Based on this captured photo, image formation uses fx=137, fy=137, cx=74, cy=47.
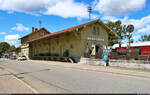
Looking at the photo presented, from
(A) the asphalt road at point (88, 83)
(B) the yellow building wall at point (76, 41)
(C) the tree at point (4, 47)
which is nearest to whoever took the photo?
(A) the asphalt road at point (88, 83)

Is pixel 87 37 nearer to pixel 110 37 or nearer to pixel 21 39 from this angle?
pixel 110 37

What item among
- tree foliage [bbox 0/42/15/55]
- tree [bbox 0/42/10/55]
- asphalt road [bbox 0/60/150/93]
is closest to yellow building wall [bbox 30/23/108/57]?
asphalt road [bbox 0/60/150/93]

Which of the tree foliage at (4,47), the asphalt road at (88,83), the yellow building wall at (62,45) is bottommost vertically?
the asphalt road at (88,83)

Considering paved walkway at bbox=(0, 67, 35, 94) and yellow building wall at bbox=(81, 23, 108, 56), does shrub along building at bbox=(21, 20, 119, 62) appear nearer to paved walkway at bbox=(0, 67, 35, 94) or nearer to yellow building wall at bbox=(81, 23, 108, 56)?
yellow building wall at bbox=(81, 23, 108, 56)

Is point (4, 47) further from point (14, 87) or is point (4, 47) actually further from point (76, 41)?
point (14, 87)

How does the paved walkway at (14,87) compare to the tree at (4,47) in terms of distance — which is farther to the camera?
the tree at (4,47)

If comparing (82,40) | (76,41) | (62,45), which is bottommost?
(62,45)

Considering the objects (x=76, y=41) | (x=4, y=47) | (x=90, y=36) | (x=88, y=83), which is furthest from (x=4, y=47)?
(x=88, y=83)

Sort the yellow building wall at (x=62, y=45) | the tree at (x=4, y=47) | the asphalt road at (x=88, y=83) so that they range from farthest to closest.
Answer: the tree at (x=4, y=47), the yellow building wall at (x=62, y=45), the asphalt road at (x=88, y=83)

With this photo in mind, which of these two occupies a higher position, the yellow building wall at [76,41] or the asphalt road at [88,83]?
the yellow building wall at [76,41]

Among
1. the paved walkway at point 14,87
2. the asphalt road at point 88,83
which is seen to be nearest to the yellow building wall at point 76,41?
the asphalt road at point 88,83

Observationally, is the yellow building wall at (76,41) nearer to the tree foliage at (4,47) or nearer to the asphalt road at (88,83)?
the asphalt road at (88,83)

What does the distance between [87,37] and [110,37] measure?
6856 millimetres

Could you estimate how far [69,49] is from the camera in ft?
81.7
